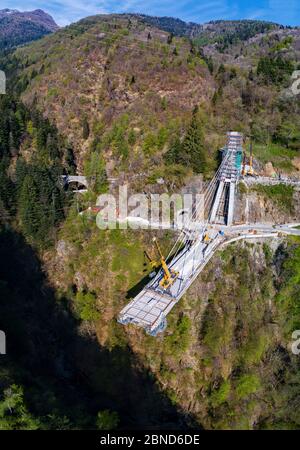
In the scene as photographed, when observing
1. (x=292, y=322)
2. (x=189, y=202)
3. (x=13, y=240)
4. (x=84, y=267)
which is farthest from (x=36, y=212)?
(x=292, y=322)

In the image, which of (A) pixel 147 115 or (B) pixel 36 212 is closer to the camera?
(B) pixel 36 212

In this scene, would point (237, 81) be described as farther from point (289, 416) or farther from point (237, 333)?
point (289, 416)

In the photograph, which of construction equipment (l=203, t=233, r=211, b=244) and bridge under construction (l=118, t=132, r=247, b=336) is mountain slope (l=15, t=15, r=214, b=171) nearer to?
bridge under construction (l=118, t=132, r=247, b=336)

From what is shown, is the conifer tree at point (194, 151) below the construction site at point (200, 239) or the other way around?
the other way around

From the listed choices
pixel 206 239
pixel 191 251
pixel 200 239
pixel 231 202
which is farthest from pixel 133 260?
pixel 231 202

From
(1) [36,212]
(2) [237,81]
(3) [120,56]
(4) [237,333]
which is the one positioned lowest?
(4) [237,333]

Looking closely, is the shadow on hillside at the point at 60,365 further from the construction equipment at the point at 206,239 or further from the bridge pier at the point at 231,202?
the bridge pier at the point at 231,202

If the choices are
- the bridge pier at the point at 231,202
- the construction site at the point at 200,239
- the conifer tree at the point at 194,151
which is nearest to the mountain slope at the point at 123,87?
the conifer tree at the point at 194,151

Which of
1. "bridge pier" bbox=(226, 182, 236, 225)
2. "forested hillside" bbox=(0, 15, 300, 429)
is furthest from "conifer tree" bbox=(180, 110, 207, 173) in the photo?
"bridge pier" bbox=(226, 182, 236, 225)
